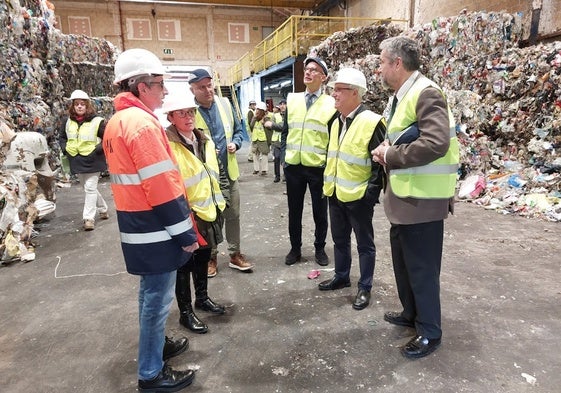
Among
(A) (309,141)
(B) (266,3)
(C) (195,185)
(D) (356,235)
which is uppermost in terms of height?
(B) (266,3)

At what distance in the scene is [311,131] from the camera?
10.5 ft

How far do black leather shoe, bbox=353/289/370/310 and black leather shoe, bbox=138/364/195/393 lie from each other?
129 centimetres

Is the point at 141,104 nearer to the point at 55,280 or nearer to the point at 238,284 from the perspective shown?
the point at 238,284

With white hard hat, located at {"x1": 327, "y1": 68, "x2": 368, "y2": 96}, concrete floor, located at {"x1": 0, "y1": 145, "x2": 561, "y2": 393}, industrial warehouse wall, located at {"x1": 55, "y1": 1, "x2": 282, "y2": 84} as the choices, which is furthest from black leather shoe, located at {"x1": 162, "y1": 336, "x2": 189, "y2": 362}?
industrial warehouse wall, located at {"x1": 55, "y1": 1, "x2": 282, "y2": 84}

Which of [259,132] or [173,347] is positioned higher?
[259,132]

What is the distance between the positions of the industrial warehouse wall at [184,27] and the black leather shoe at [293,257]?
19563mm

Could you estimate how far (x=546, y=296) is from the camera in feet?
9.24

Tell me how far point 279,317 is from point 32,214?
371cm

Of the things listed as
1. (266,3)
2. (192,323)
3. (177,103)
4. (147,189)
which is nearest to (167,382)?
(192,323)

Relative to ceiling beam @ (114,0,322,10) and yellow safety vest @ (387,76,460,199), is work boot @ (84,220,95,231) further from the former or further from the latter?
ceiling beam @ (114,0,322,10)

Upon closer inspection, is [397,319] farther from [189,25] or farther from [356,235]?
[189,25]

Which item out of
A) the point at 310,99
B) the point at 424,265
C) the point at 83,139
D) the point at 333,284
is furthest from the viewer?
the point at 83,139

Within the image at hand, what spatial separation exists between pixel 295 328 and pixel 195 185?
1202 mm

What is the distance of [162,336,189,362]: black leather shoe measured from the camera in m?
2.22
